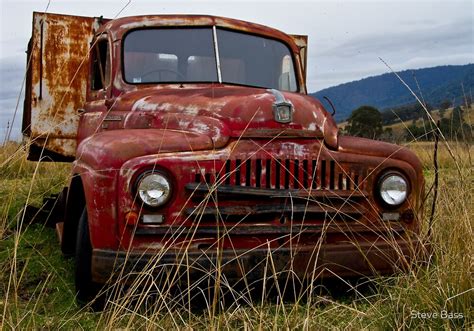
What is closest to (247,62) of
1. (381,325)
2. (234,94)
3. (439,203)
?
(234,94)

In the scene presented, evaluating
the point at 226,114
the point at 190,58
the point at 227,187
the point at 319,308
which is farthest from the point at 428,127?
the point at 319,308

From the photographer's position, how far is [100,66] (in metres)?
4.41

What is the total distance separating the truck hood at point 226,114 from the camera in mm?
3381

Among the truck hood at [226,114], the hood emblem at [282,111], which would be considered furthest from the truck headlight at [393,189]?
the hood emblem at [282,111]

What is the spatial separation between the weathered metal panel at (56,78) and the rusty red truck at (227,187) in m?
1.42

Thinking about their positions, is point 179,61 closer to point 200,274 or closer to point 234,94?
point 234,94

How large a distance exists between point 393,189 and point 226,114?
110cm

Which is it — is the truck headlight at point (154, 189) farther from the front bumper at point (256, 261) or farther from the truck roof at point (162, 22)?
the truck roof at point (162, 22)

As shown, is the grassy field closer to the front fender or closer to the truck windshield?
the front fender

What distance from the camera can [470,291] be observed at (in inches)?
97.8

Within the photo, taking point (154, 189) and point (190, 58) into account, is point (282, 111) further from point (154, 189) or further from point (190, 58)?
point (190, 58)

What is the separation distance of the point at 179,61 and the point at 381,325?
257 centimetres

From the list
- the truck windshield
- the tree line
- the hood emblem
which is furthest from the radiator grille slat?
the truck windshield

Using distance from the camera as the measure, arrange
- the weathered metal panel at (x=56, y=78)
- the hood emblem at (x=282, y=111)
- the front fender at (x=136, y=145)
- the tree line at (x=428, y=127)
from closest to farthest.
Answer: the front fender at (x=136, y=145) < the hood emblem at (x=282, y=111) < the tree line at (x=428, y=127) < the weathered metal panel at (x=56, y=78)
